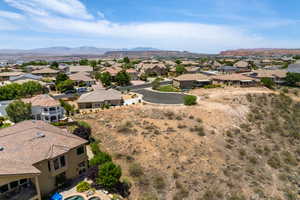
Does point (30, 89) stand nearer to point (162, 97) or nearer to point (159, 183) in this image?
point (162, 97)

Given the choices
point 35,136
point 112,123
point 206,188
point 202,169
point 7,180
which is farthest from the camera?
point 112,123

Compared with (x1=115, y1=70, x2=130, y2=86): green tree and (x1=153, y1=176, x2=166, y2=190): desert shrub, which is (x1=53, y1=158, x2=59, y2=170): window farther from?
(x1=115, y1=70, x2=130, y2=86): green tree

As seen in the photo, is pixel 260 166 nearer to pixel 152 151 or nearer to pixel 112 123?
pixel 152 151

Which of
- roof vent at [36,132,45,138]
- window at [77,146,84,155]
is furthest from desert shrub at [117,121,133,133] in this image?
roof vent at [36,132,45,138]

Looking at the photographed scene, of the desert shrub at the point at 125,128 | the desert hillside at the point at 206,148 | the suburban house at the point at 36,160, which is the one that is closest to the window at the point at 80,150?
the suburban house at the point at 36,160

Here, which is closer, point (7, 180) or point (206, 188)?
point (7, 180)

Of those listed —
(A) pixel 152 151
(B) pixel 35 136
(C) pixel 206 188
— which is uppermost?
(B) pixel 35 136

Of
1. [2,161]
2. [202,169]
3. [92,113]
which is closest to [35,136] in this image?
[2,161]

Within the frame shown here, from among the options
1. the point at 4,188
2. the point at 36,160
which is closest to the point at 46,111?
the point at 36,160
